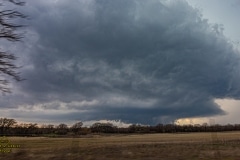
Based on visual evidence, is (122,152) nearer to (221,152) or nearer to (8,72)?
(221,152)

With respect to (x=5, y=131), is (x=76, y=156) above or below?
below

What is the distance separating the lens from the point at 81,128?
125 m

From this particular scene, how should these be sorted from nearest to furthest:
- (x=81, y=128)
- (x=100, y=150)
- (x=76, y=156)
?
(x=76, y=156) < (x=100, y=150) < (x=81, y=128)

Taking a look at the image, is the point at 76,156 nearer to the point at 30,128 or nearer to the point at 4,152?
the point at 4,152

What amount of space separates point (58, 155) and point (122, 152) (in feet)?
19.0

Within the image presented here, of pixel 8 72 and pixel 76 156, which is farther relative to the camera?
pixel 76 156

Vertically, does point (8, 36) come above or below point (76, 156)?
above

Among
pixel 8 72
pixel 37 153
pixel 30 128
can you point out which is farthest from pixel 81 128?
pixel 8 72

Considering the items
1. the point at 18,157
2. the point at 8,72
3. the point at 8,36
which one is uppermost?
the point at 8,36

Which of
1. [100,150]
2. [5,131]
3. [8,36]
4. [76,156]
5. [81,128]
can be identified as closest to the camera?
[8,36]

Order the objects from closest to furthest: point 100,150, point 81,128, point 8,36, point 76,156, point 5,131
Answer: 1. point 8,36
2. point 76,156
3. point 100,150
4. point 5,131
5. point 81,128

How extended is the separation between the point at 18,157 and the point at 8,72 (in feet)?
68.8

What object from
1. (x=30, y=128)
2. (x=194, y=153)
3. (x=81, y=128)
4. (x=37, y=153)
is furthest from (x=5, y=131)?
(x=194, y=153)

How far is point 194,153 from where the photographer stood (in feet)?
128
